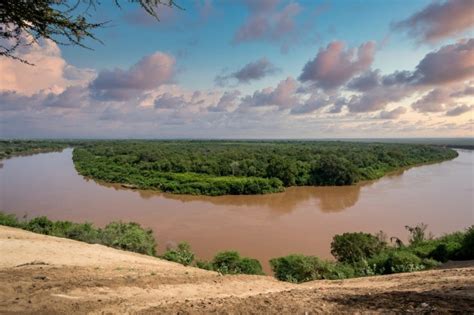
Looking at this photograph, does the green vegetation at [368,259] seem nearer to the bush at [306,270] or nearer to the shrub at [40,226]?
the bush at [306,270]

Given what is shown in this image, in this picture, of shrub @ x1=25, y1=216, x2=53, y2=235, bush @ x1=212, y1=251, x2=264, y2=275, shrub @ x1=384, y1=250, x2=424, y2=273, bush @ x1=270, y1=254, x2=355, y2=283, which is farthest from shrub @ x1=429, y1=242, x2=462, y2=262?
shrub @ x1=25, y1=216, x2=53, y2=235

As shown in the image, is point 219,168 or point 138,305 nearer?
point 138,305

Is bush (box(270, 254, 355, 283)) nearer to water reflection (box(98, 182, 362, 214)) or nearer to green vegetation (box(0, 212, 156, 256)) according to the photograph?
green vegetation (box(0, 212, 156, 256))

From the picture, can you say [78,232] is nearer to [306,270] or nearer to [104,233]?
[104,233]

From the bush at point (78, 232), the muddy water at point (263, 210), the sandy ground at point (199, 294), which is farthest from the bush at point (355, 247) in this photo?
the bush at point (78, 232)

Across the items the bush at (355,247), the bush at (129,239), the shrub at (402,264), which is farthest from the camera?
the bush at (129,239)

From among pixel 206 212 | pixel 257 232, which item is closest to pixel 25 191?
pixel 206 212

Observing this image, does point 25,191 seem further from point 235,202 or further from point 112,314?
point 112,314
